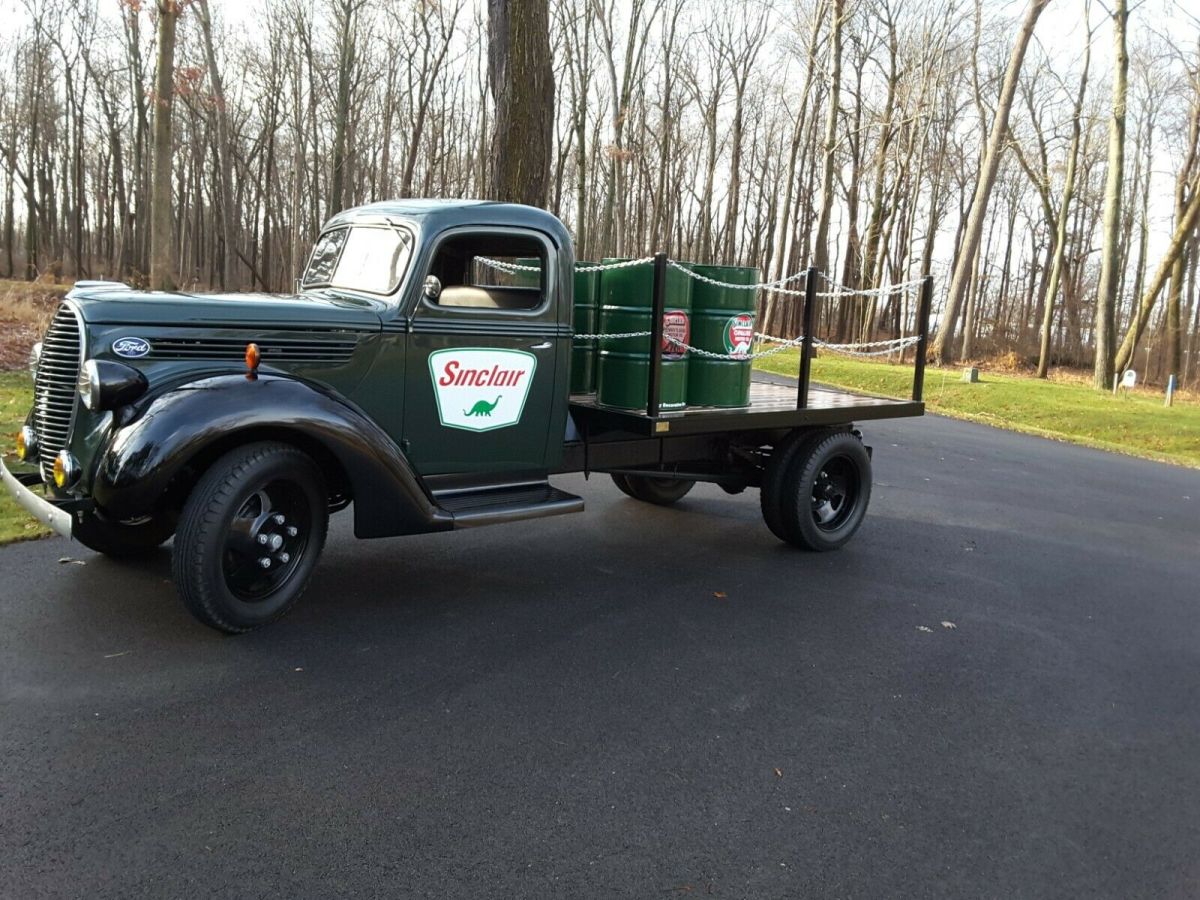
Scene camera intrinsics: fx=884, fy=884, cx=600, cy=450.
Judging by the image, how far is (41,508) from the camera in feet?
12.8

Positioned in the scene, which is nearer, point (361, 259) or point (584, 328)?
point (361, 259)

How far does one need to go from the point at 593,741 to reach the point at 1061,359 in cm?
4305

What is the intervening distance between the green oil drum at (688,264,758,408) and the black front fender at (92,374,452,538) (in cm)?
196

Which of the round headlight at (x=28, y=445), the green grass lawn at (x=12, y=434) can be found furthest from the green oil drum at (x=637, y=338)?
the green grass lawn at (x=12, y=434)

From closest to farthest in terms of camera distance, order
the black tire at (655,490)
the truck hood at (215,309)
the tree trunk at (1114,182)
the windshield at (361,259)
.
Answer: the truck hood at (215,309)
the windshield at (361,259)
the black tire at (655,490)
the tree trunk at (1114,182)

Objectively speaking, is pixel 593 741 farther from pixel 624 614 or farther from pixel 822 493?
pixel 822 493

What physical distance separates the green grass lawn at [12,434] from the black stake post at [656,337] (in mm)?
3786

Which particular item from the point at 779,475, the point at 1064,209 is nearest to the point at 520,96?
the point at 779,475

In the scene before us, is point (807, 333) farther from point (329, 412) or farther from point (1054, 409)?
point (1054, 409)

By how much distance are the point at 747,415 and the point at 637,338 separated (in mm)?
869

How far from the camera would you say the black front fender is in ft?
12.2

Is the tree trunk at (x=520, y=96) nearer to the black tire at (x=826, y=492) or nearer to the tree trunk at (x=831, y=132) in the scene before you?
the black tire at (x=826, y=492)

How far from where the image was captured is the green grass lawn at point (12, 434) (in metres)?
5.43

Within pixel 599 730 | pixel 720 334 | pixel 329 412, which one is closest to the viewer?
pixel 599 730
